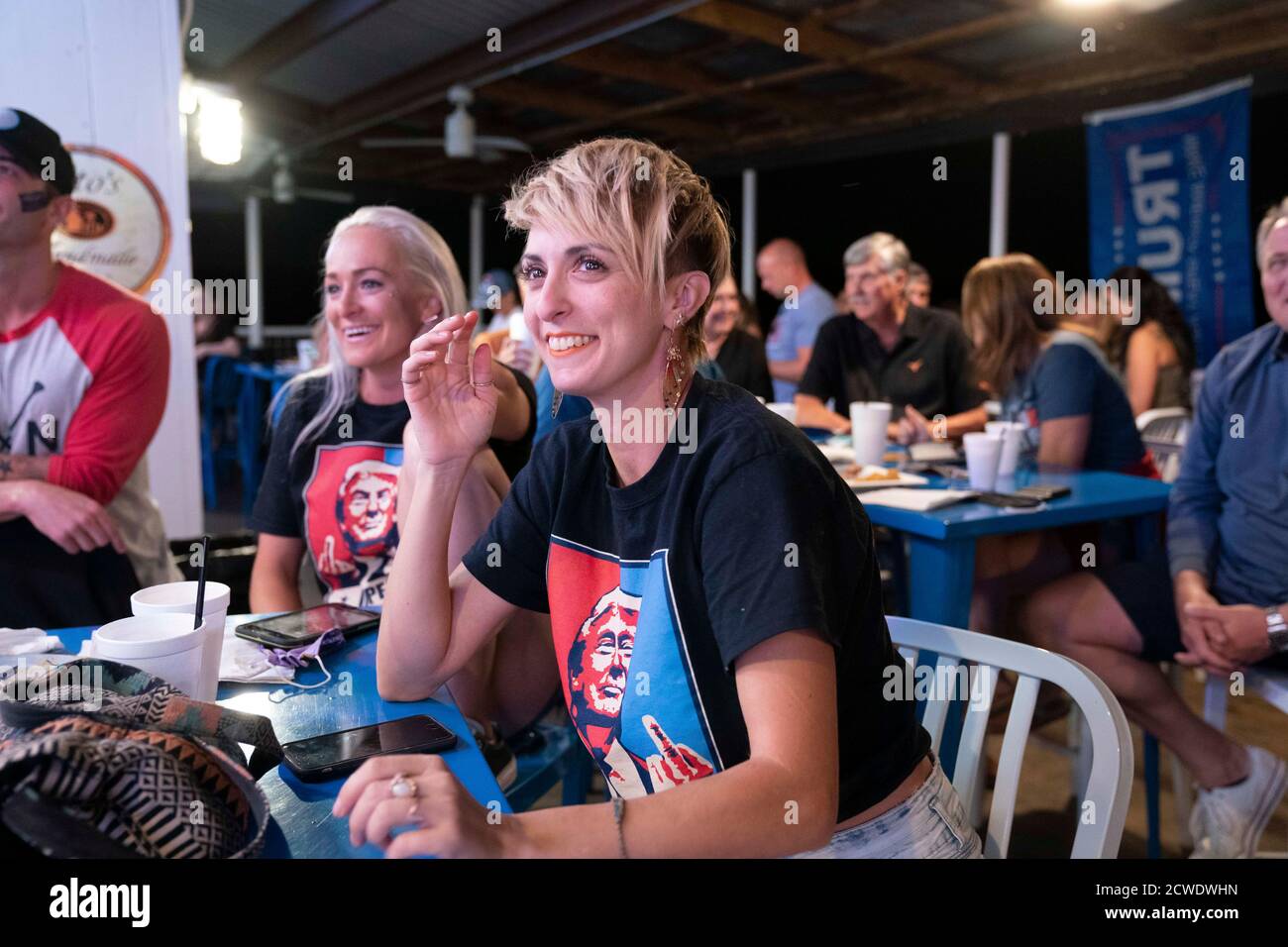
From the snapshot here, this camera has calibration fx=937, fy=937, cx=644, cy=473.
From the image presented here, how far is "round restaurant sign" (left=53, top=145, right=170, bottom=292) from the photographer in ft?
9.47

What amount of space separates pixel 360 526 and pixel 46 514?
1.85 ft

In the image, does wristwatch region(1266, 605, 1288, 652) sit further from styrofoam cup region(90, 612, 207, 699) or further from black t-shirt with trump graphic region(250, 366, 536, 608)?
styrofoam cup region(90, 612, 207, 699)

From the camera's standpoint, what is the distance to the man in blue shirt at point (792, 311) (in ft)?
17.5

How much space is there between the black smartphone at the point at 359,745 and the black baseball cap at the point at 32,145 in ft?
4.56

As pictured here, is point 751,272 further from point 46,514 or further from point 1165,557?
point 46,514

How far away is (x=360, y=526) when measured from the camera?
6.00 ft

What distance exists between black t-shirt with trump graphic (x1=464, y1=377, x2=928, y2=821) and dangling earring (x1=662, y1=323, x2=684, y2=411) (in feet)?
0.07

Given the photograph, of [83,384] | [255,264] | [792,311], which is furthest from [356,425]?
[255,264]

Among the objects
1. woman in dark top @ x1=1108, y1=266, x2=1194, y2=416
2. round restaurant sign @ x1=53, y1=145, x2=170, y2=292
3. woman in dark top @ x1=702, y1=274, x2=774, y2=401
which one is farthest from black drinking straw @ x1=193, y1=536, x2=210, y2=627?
woman in dark top @ x1=1108, y1=266, x2=1194, y2=416

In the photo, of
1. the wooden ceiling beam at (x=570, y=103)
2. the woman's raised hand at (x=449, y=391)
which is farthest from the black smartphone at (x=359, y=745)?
the wooden ceiling beam at (x=570, y=103)

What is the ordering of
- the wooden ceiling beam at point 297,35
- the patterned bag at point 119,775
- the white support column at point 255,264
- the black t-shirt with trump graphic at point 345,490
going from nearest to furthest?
the patterned bag at point 119,775
the black t-shirt with trump graphic at point 345,490
the wooden ceiling beam at point 297,35
the white support column at point 255,264

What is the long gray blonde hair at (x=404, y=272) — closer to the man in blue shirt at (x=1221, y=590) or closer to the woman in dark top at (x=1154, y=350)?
the man in blue shirt at (x=1221, y=590)

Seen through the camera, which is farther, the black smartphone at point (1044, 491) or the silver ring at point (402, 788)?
the black smartphone at point (1044, 491)
